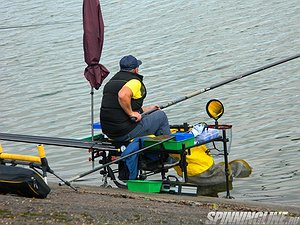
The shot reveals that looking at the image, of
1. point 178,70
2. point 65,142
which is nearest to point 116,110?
point 65,142

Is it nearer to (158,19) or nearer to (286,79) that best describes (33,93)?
(286,79)

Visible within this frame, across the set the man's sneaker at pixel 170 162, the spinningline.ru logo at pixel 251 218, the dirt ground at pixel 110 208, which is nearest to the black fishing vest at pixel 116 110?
the man's sneaker at pixel 170 162

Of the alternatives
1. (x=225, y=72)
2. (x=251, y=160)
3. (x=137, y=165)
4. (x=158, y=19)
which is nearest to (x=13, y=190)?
(x=137, y=165)

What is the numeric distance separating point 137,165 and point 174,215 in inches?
106

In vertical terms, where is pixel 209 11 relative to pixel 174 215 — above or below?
above

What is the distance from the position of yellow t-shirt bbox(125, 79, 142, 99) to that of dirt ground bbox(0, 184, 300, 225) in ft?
4.32

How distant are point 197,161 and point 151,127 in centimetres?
79

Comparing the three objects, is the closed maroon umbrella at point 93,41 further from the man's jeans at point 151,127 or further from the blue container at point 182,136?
the blue container at point 182,136

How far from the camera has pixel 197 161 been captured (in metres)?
10.8

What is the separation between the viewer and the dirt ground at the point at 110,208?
7.24 m

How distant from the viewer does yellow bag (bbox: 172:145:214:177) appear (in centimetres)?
1080

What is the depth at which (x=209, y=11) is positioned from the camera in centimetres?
2623

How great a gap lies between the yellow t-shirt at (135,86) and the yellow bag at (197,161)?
103 centimetres

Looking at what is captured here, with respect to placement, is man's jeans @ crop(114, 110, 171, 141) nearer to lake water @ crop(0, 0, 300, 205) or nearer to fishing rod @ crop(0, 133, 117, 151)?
fishing rod @ crop(0, 133, 117, 151)
